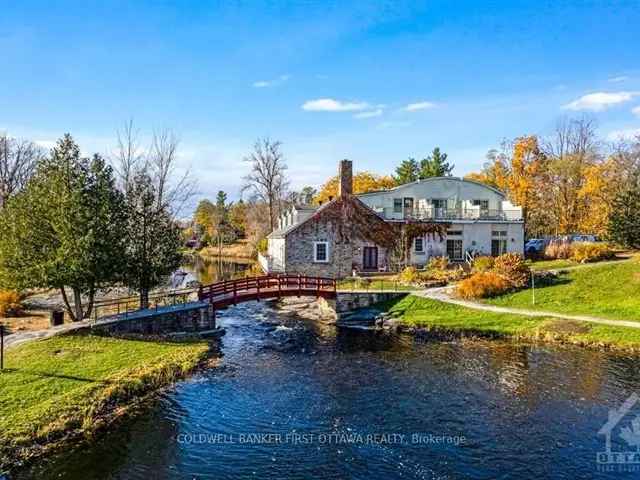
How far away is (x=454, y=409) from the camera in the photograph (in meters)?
16.0

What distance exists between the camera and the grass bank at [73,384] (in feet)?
42.8

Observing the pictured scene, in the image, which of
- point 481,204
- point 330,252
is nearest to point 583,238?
point 481,204

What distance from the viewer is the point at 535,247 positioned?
4453cm

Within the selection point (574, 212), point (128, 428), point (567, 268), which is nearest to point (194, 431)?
point (128, 428)

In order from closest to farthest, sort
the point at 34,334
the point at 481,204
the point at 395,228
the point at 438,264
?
the point at 34,334
the point at 438,264
the point at 395,228
the point at 481,204

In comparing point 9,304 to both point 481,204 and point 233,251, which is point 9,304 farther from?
point 233,251

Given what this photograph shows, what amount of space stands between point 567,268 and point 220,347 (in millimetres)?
24924

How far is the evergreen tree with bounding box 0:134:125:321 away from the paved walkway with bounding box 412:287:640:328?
62.4 feet

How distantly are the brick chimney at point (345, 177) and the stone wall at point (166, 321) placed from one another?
1693 centimetres

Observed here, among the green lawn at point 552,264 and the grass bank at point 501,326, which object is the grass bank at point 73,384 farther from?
the green lawn at point 552,264

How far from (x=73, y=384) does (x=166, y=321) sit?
9.02 meters

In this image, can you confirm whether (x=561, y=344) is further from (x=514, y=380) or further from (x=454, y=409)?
(x=454, y=409)

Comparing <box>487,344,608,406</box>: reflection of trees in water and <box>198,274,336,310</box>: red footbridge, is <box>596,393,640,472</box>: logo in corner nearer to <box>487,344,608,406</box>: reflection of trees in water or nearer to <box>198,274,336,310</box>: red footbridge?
<box>487,344,608,406</box>: reflection of trees in water

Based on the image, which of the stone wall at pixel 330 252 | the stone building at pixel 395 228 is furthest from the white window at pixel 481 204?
the stone wall at pixel 330 252
